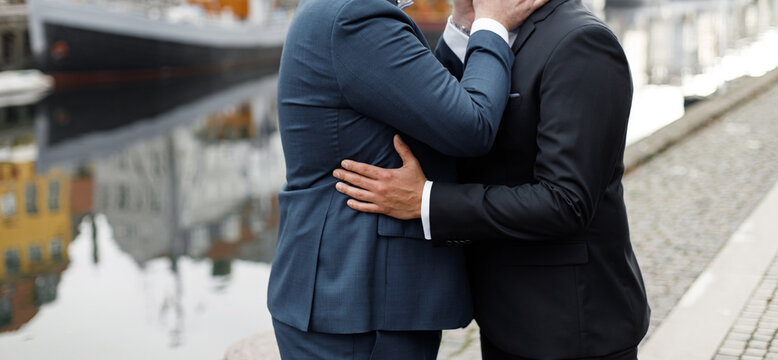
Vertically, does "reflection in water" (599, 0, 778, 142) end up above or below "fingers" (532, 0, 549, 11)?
below

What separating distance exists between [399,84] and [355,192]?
0.23m

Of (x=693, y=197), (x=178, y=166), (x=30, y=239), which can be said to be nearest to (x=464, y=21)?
(x=693, y=197)

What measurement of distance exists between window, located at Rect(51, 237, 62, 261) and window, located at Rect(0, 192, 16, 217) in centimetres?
127

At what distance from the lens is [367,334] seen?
1.74m

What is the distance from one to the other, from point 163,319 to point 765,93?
33.9 ft

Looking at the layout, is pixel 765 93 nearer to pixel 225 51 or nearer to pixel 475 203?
pixel 475 203

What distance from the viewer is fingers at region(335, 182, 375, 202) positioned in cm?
166

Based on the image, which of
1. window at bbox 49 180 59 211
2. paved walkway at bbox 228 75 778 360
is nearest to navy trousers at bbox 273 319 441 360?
paved walkway at bbox 228 75 778 360

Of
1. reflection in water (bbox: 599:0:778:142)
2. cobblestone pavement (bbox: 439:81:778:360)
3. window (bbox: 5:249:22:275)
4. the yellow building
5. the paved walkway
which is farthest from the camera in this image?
reflection in water (bbox: 599:0:778:142)

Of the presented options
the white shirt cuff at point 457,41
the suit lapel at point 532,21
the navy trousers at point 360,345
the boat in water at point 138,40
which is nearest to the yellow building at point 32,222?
the navy trousers at point 360,345

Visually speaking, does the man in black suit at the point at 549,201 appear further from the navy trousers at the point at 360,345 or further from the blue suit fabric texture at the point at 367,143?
the navy trousers at the point at 360,345

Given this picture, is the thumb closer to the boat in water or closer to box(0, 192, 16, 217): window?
box(0, 192, 16, 217): window

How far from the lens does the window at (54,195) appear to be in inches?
337

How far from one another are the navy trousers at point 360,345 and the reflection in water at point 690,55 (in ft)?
32.3
